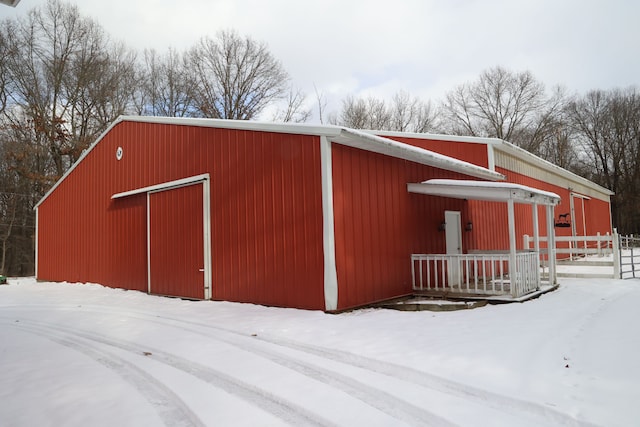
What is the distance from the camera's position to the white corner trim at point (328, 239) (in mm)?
6668

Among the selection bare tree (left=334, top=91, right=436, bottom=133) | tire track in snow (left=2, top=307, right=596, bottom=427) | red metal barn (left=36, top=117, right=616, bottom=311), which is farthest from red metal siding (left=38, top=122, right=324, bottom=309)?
bare tree (left=334, top=91, right=436, bottom=133)

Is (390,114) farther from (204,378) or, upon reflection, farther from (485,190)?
(204,378)

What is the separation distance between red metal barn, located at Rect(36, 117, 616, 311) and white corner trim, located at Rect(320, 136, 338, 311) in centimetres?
2

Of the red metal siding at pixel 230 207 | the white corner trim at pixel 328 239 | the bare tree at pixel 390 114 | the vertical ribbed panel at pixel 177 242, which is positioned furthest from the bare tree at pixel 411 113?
the white corner trim at pixel 328 239

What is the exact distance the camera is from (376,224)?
7.59 meters

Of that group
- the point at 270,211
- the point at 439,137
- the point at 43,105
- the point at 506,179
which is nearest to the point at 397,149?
the point at 270,211

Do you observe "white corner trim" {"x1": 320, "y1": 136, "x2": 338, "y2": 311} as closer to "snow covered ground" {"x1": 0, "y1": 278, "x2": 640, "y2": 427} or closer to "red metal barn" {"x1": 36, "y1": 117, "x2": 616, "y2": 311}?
"red metal barn" {"x1": 36, "y1": 117, "x2": 616, "y2": 311}

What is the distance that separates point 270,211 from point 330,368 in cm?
387

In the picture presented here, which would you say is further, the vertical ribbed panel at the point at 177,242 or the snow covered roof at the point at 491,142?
the snow covered roof at the point at 491,142

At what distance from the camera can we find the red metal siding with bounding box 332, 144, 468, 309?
6.95 m

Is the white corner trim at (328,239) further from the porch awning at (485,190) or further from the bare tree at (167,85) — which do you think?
the bare tree at (167,85)

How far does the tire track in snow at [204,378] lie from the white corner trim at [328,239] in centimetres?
266

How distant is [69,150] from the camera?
22359mm

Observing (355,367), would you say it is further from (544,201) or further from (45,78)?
(45,78)
